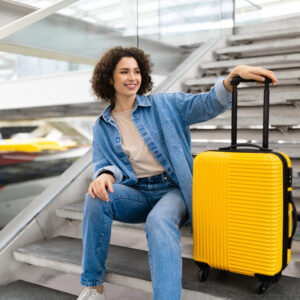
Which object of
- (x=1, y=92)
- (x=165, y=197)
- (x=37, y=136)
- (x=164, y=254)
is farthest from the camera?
(x=37, y=136)

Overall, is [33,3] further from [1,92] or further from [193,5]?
[1,92]

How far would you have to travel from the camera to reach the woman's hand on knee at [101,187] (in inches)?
60.5

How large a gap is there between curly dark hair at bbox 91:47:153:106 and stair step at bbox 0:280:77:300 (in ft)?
3.23

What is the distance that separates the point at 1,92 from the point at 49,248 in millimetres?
4809

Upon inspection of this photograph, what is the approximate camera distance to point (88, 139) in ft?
37.6

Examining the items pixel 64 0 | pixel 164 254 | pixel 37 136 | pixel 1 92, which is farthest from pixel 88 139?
pixel 164 254

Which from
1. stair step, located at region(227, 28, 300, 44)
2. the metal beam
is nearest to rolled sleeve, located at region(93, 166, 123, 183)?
the metal beam

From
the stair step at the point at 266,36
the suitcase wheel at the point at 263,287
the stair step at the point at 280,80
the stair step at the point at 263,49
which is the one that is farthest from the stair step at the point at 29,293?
the stair step at the point at 266,36

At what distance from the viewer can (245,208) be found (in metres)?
1.35

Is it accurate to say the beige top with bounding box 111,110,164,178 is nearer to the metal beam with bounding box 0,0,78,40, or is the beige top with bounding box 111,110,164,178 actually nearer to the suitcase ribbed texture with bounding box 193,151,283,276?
the suitcase ribbed texture with bounding box 193,151,283,276

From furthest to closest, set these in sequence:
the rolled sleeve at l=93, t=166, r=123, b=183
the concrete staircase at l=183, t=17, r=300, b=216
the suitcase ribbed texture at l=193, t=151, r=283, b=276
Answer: the concrete staircase at l=183, t=17, r=300, b=216, the rolled sleeve at l=93, t=166, r=123, b=183, the suitcase ribbed texture at l=193, t=151, r=283, b=276

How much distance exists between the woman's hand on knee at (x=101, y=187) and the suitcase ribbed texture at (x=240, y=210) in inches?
14.1

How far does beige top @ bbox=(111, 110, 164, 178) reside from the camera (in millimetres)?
1758

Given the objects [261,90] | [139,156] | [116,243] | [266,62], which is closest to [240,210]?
[139,156]
